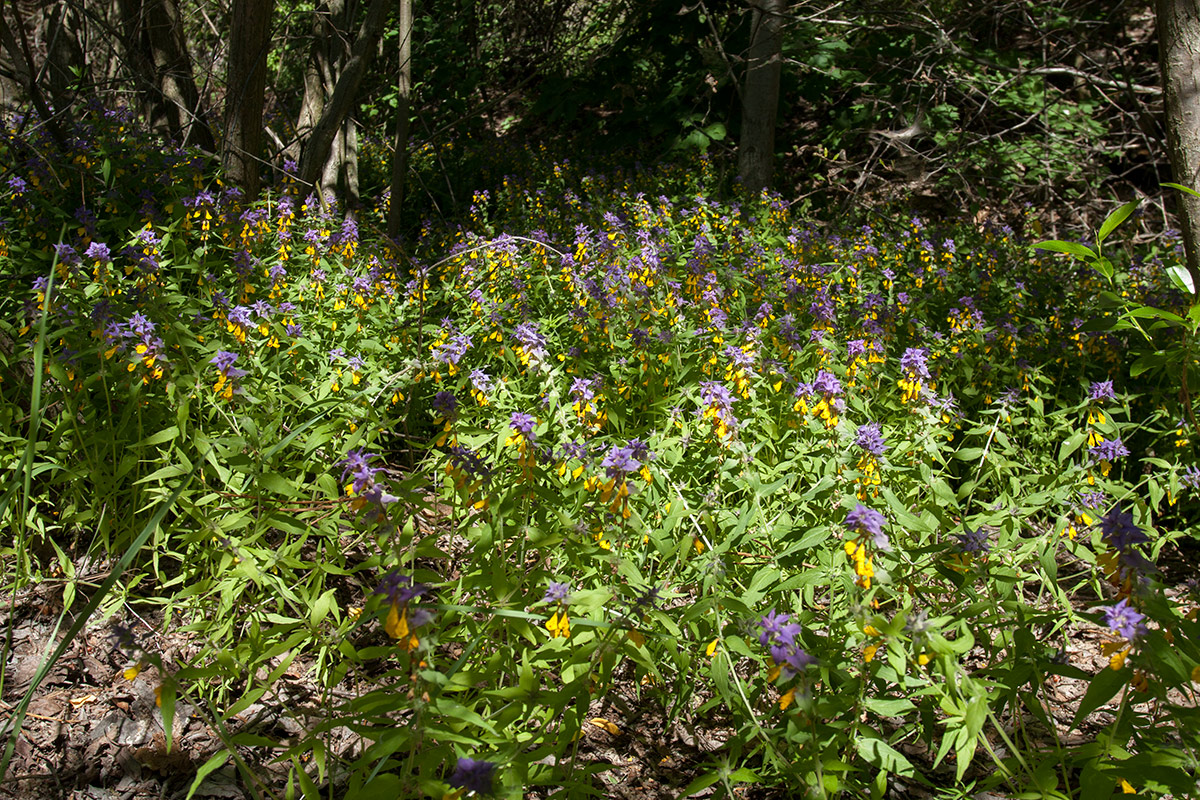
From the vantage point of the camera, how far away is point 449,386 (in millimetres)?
3418

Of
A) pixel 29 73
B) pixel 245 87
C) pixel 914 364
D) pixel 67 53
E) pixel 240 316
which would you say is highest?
pixel 67 53

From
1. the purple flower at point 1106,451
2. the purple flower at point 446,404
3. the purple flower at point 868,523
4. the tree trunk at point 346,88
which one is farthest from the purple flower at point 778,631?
the tree trunk at point 346,88

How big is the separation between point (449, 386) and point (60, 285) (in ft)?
4.65

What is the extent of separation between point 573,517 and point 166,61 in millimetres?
5106

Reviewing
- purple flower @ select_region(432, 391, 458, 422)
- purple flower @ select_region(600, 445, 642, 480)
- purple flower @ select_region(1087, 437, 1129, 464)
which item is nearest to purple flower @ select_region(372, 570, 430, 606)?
purple flower @ select_region(600, 445, 642, 480)

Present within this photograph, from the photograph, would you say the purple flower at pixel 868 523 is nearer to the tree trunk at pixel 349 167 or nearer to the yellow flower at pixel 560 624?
the yellow flower at pixel 560 624

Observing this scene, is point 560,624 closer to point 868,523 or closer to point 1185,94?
point 868,523

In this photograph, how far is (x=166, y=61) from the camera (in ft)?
17.9

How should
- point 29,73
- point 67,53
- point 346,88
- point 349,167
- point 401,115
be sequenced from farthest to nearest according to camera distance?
point 67,53, point 349,167, point 401,115, point 346,88, point 29,73

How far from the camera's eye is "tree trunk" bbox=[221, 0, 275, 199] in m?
4.30

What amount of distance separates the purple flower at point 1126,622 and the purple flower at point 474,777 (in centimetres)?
108

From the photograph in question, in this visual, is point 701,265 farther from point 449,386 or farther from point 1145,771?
point 1145,771

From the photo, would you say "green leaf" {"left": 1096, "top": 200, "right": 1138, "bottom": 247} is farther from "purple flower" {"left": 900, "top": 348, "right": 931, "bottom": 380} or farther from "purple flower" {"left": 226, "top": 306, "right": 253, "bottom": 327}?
"purple flower" {"left": 226, "top": 306, "right": 253, "bottom": 327}

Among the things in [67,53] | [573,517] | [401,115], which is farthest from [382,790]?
[67,53]
